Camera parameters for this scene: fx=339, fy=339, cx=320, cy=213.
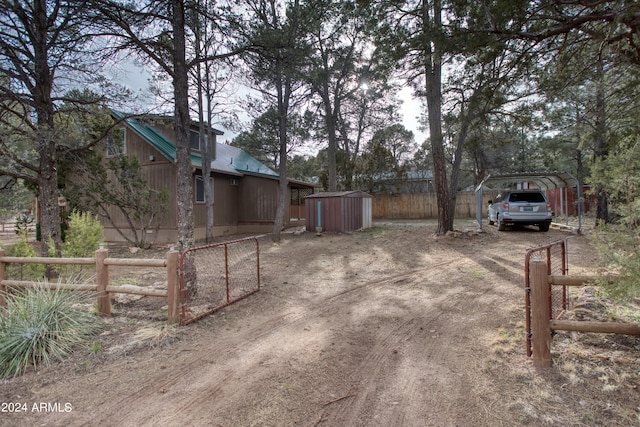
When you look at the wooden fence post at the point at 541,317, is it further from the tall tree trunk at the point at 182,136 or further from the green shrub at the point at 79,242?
the green shrub at the point at 79,242

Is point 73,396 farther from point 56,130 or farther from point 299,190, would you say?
point 299,190

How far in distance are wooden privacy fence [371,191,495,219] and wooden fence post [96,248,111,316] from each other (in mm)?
20859

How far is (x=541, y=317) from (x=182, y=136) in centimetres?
548

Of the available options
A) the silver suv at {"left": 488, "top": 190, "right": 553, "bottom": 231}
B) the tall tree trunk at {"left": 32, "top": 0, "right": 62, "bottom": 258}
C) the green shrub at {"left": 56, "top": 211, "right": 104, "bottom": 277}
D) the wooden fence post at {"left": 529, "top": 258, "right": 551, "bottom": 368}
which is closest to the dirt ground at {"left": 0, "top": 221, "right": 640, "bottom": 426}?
the wooden fence post at {"left": 529, "top": 258, "right": 551, "bottom": 368}

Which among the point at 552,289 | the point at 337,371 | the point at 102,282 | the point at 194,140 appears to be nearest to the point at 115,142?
the point at 194,140

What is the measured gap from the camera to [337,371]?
10.2 feet

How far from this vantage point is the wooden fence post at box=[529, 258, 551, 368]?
2965mm

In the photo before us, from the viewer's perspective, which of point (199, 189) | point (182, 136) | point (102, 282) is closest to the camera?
point (102, 282)

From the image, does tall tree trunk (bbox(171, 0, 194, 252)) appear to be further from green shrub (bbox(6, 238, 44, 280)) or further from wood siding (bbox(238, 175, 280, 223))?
wood siding (bbox(238, 175, 280, 223))

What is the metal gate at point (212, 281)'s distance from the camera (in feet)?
15.2

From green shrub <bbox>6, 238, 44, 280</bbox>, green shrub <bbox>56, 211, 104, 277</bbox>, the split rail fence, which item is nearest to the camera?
the split rail fence

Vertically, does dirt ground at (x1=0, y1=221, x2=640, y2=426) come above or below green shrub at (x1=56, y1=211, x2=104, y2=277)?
below

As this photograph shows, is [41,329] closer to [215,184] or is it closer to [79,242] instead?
[79,242]

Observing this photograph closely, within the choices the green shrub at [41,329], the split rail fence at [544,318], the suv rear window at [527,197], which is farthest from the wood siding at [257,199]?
the split rail fence at [544,318]
